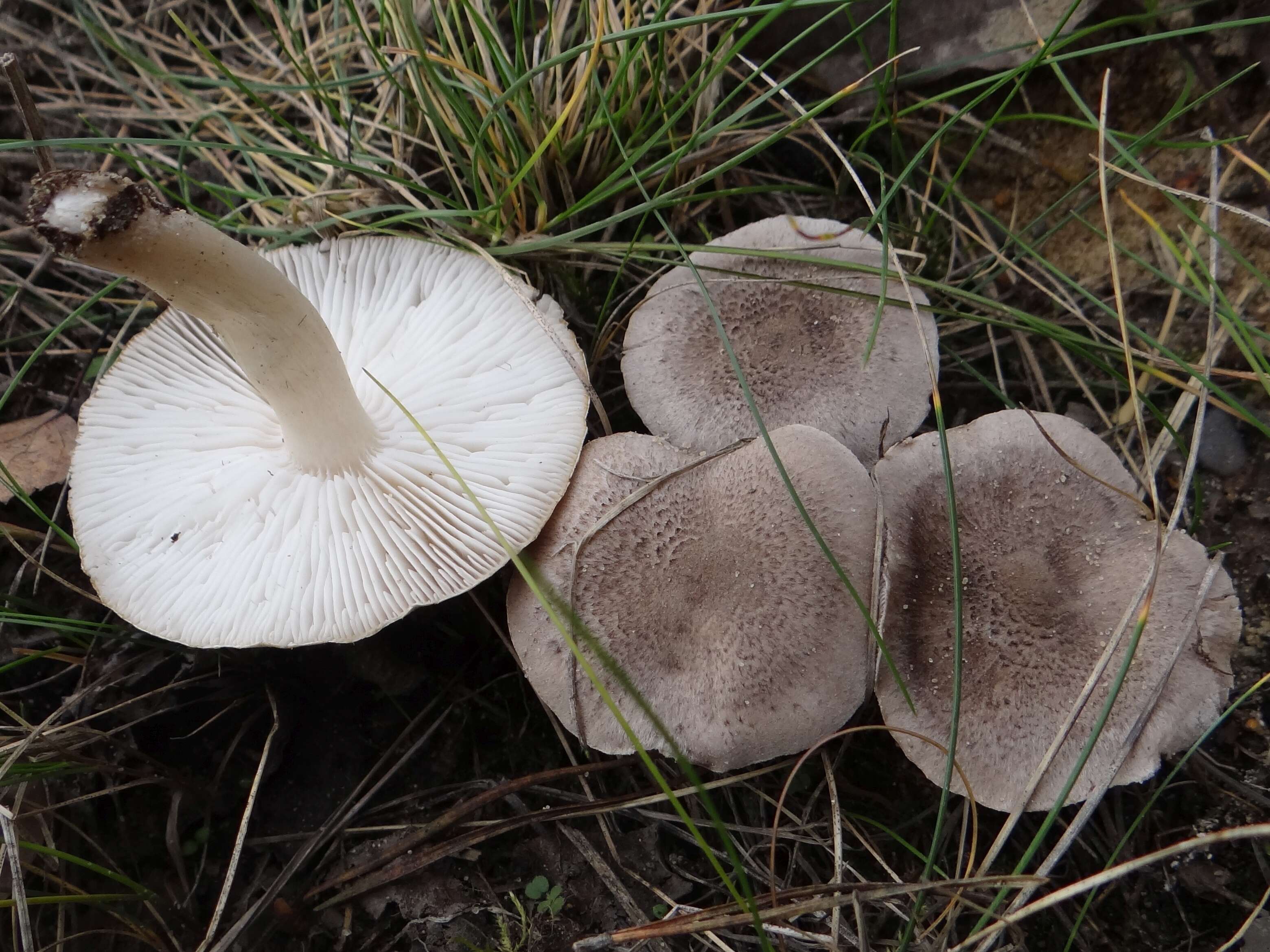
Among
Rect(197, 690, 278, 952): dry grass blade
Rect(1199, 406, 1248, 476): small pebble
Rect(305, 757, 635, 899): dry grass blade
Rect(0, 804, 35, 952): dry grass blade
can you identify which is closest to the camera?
Rect(0, 804, 35, 952): dry grass blade

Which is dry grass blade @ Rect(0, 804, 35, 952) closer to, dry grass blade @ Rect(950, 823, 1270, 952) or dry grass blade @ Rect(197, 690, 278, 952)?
dry grass blade @ Rect(197, 690, 278, 952)

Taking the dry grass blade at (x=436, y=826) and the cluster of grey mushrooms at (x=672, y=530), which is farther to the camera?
the dry grass blade at (x=436, y=826)

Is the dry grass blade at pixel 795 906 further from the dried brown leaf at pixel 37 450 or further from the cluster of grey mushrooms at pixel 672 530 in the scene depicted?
the dried brown leaf at pixel 37 450

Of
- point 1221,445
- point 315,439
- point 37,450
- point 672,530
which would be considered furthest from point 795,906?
point 37,450

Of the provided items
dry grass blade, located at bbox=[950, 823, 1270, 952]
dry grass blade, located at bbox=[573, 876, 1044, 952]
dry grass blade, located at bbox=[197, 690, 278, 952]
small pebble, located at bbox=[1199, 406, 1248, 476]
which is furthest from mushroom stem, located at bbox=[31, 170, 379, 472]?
small pebble, located at bbox=[1199, 406, 1248, 476]

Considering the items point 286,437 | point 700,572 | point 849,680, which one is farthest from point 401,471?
point 849,680

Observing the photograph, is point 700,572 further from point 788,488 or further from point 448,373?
point 448,373

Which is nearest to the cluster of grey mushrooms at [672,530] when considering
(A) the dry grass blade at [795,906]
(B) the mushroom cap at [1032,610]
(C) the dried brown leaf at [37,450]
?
(B) the mushroom cap at [1032,610]
